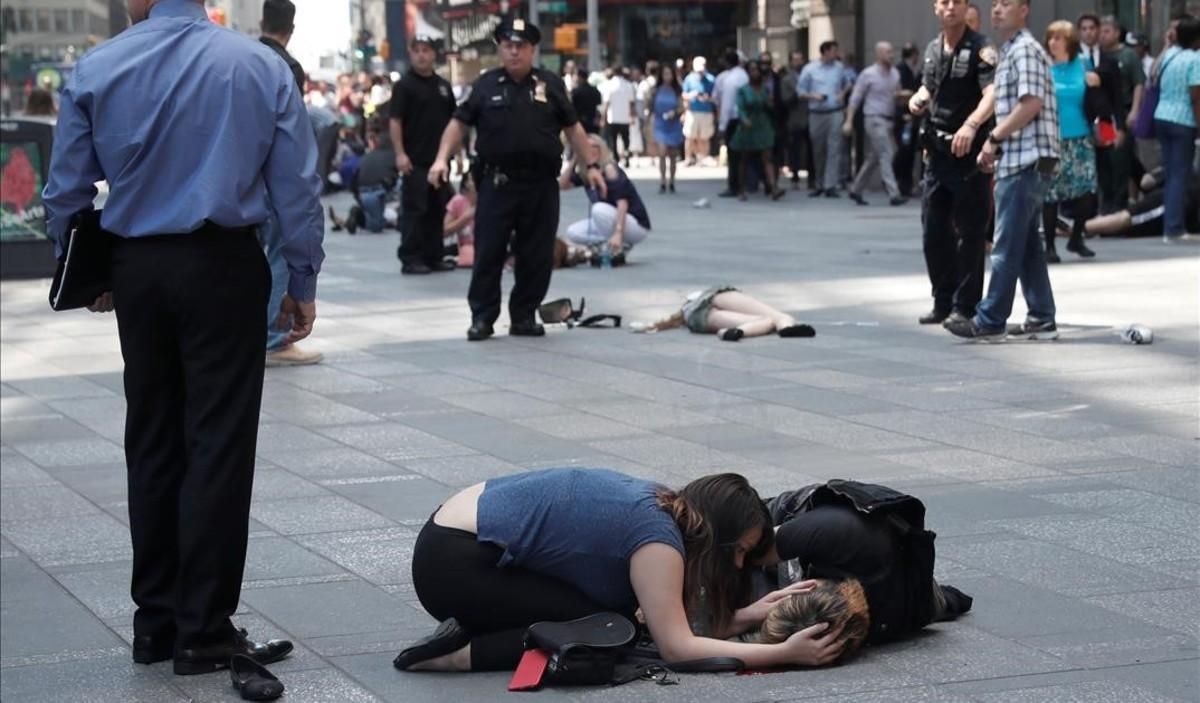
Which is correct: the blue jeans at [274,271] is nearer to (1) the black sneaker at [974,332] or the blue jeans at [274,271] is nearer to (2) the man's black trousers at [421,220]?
(1) the black sneaker at [974,332]

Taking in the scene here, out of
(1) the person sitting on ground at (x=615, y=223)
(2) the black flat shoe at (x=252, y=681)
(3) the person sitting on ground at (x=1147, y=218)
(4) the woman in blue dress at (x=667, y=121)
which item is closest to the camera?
(2) the black flat shoe at (x=252, y=681)

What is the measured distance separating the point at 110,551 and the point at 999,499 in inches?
122

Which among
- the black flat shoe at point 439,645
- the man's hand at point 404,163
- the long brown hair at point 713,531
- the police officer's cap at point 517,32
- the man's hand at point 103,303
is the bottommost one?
the black flat shoe at point 439,645

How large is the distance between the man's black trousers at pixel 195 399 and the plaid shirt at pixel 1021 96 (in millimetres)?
6317

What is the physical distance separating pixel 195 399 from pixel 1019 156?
260 inches

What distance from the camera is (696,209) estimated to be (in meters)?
23.8

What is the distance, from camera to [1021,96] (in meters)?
10.4

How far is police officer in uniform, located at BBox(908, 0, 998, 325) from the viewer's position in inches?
437

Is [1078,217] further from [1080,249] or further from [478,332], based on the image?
[478,332]

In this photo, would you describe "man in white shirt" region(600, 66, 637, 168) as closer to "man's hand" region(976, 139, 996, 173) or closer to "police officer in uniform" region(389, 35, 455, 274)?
"police officer in uniform" region(389, 35, 455, 274)

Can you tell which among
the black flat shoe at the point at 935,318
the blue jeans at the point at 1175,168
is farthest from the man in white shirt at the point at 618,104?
the black flat shoe at the point at 935,318

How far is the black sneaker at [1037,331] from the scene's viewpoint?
11.0 meters

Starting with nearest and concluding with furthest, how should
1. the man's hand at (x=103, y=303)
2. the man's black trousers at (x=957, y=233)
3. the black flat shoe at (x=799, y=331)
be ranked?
the man's hand at (x=103, y=303), the man's black trousers at (x=957, y=233), the black flat shoe at (x=799, y=331)

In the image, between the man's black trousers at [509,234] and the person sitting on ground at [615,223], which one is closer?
the man's black trousers at [509,234]
